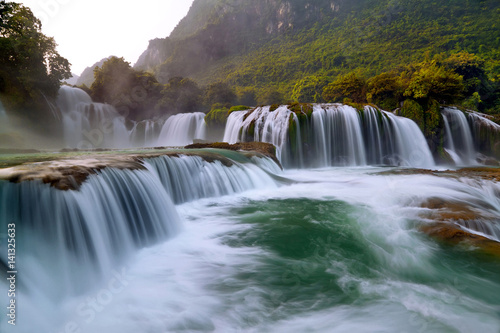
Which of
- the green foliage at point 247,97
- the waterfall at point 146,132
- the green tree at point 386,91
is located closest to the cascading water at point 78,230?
the green tree at point 386,91

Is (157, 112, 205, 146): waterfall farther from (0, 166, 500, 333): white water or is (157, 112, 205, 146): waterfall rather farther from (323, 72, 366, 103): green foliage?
(0, 166, 500, 333): white water

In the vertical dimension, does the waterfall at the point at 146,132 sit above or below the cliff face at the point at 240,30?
below

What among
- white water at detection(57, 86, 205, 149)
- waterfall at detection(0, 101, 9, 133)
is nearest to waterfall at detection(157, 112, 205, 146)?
white water at detection(57, 86, 205, 149)

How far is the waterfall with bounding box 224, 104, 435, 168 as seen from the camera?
41.5ft

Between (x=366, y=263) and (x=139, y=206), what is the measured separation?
3637 millimetres

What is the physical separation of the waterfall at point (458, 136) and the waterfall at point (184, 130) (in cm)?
1777

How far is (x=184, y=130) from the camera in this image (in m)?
22.4

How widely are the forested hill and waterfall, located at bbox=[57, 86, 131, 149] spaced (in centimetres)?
2176

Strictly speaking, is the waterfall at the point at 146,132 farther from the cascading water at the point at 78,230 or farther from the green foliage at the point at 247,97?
the cascading water at the point at 78,230

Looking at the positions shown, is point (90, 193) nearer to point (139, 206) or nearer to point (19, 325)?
point (139, 206)

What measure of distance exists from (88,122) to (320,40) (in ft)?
172

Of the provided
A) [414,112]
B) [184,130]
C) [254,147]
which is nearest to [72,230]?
[254,147]

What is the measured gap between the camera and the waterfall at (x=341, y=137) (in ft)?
41.5

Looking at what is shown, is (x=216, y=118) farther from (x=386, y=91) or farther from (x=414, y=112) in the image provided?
(x=414, y=112)
